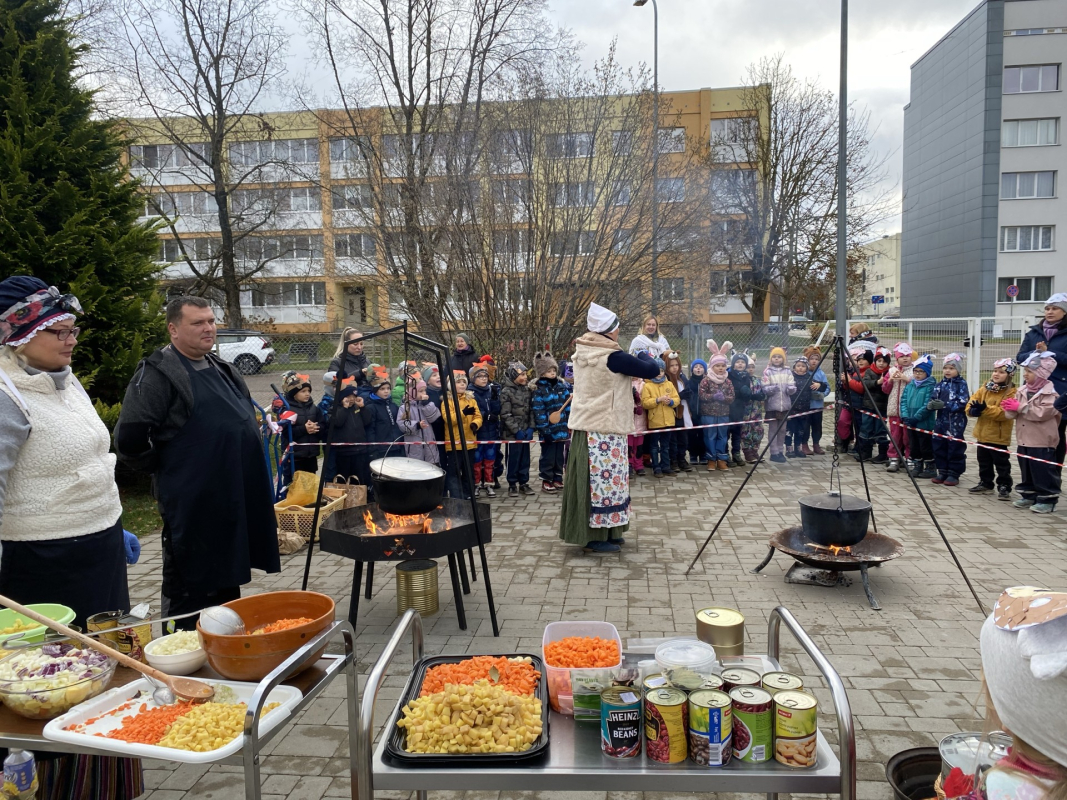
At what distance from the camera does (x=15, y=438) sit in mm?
2811

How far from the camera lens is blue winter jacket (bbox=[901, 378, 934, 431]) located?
9.62 metres

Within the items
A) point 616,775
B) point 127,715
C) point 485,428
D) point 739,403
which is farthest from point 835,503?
point 739,403

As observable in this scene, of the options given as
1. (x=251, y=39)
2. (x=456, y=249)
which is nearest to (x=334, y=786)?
(x=456, y=249)

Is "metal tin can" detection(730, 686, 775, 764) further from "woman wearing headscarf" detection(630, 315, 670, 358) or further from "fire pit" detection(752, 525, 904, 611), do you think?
"woman wearing headscarf" detection(630, 315, 670, 358)

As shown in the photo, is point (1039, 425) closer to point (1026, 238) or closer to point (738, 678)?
point (738, 678)

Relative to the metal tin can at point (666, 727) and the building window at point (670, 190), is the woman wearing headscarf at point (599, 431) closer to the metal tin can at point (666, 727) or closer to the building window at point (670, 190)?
the metal tin can at point (666, 727)

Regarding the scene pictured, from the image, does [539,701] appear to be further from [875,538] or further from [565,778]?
[875,538]

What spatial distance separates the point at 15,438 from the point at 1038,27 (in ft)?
137

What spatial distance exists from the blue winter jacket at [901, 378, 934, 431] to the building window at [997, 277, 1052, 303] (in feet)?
97.3

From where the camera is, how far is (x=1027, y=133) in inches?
1305

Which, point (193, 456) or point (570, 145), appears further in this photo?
point (570, 145)

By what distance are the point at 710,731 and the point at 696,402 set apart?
352 inches

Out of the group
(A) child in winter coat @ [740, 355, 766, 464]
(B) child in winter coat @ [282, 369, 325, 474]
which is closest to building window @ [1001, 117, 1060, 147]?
(A) child in winter coat @ [740, 355, 766, 464]

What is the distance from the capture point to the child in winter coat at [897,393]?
33.7 ft
